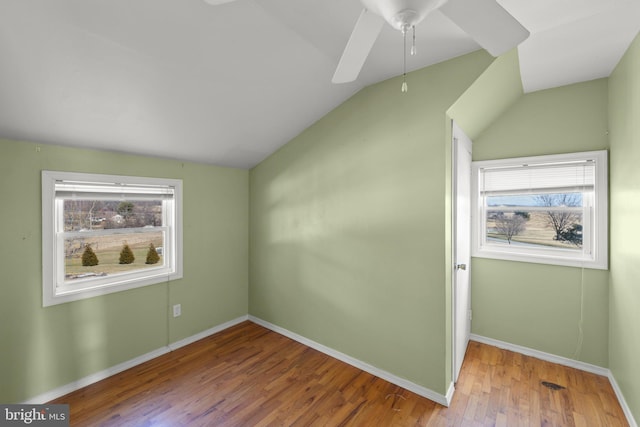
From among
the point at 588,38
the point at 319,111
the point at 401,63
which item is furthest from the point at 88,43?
the point at 588,38

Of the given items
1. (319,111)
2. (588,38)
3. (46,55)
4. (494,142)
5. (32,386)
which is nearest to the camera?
(46,55)

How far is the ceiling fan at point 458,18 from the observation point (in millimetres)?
862

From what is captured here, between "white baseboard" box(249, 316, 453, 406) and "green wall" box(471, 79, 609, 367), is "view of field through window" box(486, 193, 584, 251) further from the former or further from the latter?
"white baseboard" box(249, 316, 453, 406)

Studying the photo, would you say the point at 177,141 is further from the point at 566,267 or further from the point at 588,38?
the point at 566,267

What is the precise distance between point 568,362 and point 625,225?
138 centimetres

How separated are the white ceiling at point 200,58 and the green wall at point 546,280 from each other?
217mm

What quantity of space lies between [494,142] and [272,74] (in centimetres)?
225

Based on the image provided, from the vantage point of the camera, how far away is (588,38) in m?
1.75

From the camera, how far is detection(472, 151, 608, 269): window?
7.72 ft

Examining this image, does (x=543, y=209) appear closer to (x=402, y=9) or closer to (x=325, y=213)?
(x=325, y=213)

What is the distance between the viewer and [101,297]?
2.31m

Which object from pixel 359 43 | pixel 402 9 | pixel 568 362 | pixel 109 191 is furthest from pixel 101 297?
pixel 568 362

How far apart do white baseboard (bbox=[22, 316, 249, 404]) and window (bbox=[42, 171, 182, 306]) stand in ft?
2.14

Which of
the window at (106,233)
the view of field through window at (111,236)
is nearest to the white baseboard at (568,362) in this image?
the window at (106,233)
